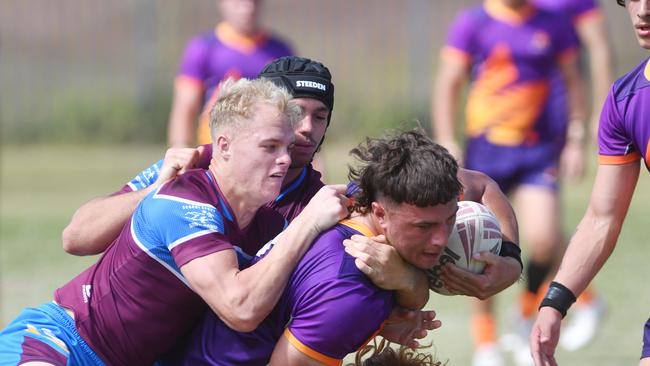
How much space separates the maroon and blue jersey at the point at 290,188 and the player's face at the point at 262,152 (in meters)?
0.40

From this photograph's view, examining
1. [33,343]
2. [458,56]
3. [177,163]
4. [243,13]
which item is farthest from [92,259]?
[33,343]

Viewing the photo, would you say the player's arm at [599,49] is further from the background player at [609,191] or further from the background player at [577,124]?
the background player at [609,191]

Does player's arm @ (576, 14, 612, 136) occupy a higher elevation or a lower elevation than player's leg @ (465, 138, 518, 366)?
higher

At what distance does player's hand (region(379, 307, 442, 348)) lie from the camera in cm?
439

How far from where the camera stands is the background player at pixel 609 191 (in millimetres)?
4656

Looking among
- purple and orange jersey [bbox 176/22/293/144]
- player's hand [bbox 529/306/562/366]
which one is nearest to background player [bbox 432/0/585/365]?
purple and orange jersey [bbox 176/22/293/144]

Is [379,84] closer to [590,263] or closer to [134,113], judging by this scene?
[134,113]

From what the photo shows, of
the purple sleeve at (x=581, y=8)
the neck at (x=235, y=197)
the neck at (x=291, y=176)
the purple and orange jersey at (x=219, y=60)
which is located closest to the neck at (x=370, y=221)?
the neck at (x=235, y=197)

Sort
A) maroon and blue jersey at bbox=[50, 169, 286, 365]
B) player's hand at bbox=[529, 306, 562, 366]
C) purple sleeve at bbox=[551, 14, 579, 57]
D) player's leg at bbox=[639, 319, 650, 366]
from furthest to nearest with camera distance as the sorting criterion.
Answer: purple sleeve at bbox=[551, 14, 579, 57] → player's hand at bbox=[529, 306, 562, 366] → player's leg at bbox=[639, 319, 650, 366] → maroon and blue jersey at bbox=[50, 169, 286, 365]

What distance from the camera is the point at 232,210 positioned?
444 cm

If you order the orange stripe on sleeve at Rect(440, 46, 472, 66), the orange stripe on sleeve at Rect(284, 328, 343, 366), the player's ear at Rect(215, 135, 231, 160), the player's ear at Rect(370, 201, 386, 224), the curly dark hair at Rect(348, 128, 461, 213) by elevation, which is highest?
the curly dark hair at Rect(348, 128, 461, 213)

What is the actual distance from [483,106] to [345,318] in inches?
219

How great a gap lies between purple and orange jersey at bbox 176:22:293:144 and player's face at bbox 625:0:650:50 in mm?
5010

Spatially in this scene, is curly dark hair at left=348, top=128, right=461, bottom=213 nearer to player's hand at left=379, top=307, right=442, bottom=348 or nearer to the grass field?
player's hand at left=379, top=307, right=442, bottom=348
